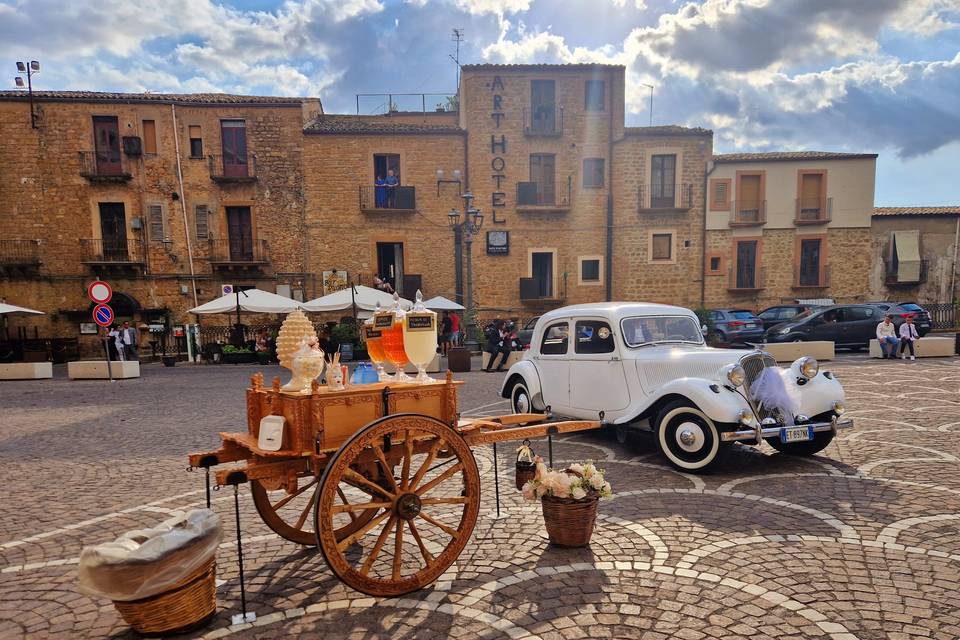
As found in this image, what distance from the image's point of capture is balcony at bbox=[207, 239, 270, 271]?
20719 mm

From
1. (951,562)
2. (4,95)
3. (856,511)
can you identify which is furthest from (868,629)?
(4,95)

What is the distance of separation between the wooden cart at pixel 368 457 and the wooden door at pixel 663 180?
21.4 m

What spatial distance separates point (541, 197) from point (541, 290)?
423cm

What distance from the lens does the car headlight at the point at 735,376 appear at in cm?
530

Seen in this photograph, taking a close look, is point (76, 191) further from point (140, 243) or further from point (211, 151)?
point (211, 151)

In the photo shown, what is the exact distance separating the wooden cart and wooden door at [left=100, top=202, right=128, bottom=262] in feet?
72.9

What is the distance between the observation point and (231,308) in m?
16.8

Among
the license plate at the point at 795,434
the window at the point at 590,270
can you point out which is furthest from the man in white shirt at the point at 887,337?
the license plate at the point at 795,434

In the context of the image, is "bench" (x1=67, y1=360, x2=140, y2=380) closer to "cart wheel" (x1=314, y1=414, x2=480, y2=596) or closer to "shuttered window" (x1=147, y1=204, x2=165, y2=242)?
"shuttered window" (x1=147, y1=204, x2=165, y2=242)

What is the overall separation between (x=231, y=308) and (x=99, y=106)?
11.8 meters

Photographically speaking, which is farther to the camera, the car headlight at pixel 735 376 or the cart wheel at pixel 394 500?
the car headlight at pixel 735 376

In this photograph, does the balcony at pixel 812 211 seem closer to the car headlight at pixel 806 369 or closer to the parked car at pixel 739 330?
the parked car at pixel 739 330

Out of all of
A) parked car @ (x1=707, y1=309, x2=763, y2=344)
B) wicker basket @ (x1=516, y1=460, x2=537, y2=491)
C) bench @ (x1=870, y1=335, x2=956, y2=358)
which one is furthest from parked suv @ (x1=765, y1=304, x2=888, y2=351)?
wicker basket @ (x1=516, y1=460, x2=537, y2=491)

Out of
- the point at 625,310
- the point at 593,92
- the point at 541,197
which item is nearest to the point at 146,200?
the point at 541,197
